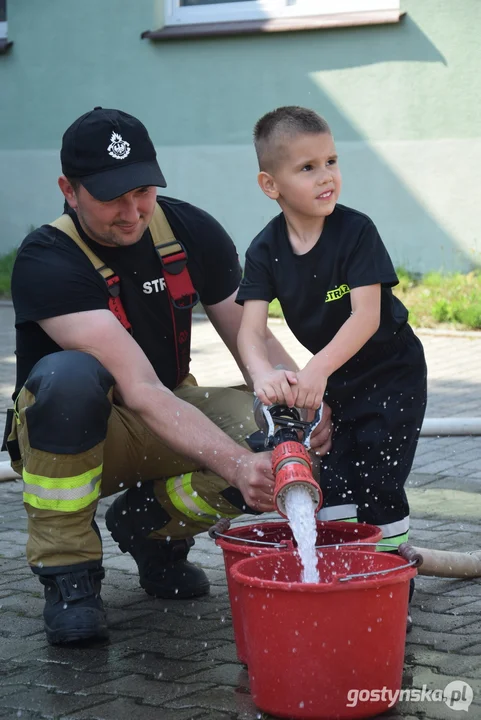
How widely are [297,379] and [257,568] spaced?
1.82 feet

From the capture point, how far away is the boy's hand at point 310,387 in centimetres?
310

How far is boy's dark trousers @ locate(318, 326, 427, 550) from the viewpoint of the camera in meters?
3.46

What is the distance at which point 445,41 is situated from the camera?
10023 millimetres

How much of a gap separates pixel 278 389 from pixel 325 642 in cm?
76

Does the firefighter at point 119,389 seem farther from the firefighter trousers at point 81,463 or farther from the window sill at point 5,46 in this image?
the window sill at point 5,46

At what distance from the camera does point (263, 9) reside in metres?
11.0

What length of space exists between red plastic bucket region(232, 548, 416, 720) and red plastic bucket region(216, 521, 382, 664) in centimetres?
25

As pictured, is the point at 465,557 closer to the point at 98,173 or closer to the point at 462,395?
the point at 98,173

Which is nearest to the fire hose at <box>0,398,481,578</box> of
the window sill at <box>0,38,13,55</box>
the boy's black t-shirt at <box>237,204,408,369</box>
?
the boy's black t-shirt at <box>237,204,408,369</box>

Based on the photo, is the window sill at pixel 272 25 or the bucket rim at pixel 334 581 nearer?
the bucket rim at pixel 334 581

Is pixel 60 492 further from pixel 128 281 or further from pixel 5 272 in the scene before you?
pixel 5 272

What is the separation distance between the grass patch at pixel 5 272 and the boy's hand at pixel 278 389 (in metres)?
8.96

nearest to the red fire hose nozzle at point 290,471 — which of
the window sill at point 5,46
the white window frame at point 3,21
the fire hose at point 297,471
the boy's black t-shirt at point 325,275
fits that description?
the fire hose at point 297,471

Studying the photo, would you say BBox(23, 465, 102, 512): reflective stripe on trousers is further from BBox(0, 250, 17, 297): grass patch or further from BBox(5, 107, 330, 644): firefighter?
BBox(0, 250, 17, 297): grass patch
